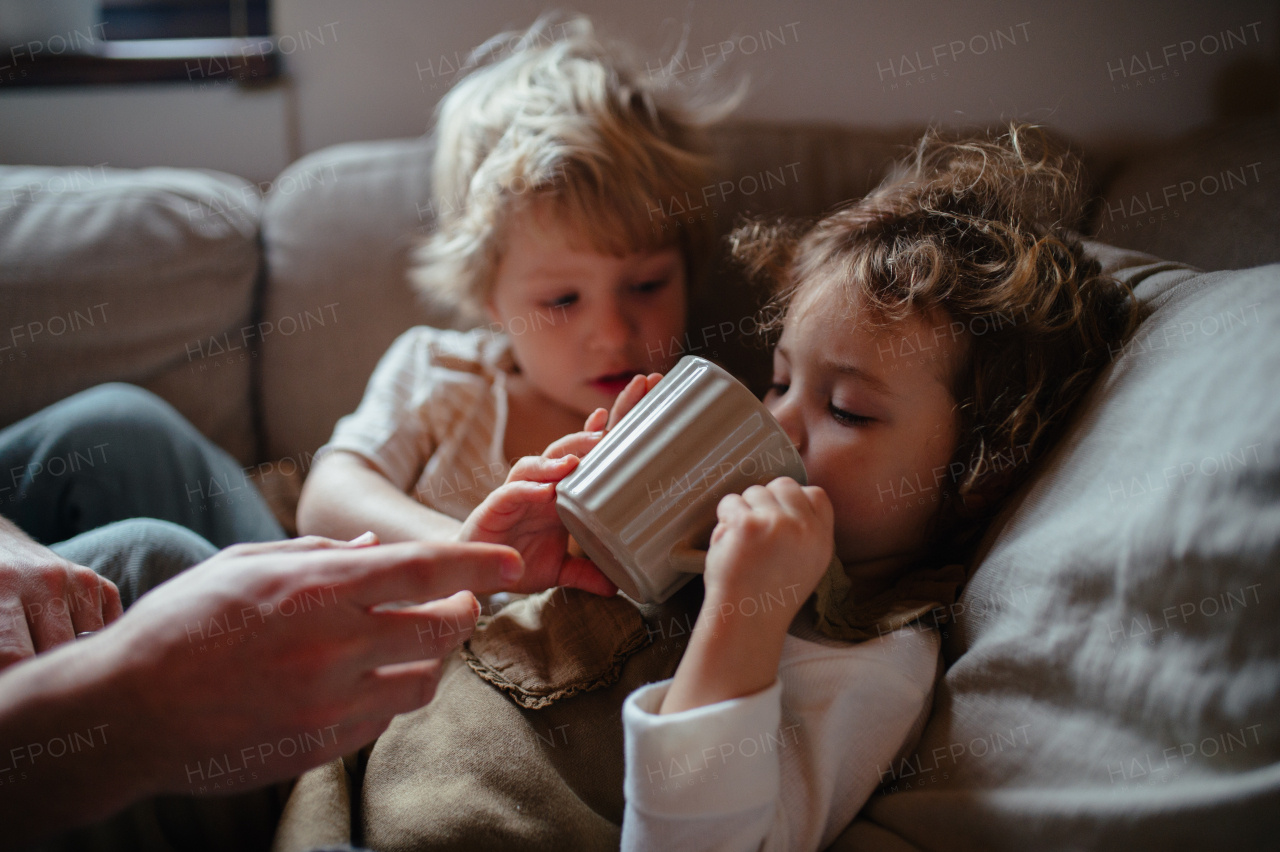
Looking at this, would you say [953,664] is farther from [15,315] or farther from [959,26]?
[15,315]

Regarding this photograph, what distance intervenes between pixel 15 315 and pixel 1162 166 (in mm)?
1686

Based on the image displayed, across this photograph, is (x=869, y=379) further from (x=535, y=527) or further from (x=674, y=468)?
(x=535, y=527)

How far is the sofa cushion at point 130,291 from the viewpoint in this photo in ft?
3.87

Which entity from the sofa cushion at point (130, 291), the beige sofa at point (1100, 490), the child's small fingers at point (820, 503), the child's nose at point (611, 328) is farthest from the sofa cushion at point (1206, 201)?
the sofa cushion at point (130, 291)

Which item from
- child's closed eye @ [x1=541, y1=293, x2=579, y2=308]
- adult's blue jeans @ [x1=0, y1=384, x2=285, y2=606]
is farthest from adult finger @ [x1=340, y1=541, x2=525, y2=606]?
child's closed eye @ [x1=541, y1=293, x2=579, y2=308]

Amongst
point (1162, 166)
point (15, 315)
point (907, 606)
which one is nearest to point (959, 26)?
point (1162, 166)

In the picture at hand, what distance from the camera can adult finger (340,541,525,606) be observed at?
0.55m

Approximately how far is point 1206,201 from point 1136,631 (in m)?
0.67

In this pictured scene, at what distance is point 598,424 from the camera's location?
839 millimetres

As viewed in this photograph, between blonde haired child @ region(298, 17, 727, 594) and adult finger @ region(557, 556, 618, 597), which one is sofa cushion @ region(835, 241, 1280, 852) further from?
blonde haired child @ region(298, 17, 727, 594)

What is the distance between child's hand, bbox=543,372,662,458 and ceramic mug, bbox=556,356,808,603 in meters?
0.12

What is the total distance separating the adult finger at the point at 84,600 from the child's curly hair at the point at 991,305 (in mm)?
774

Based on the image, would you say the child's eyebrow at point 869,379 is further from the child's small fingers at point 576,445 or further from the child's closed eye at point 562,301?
the child's closed eye at point 562,301

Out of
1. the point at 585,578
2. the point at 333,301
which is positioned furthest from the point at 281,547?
the point at 333,301
